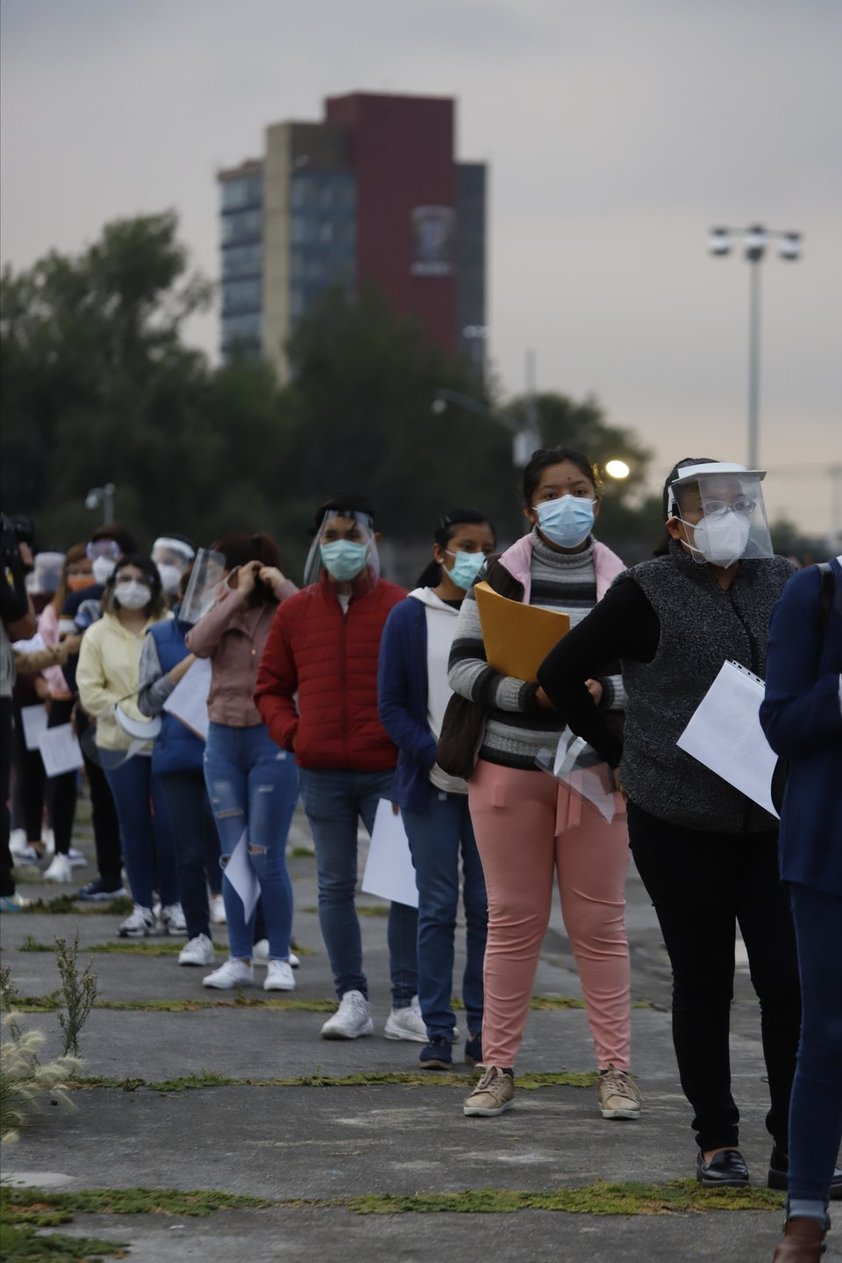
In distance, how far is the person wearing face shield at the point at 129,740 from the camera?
37.7 ft

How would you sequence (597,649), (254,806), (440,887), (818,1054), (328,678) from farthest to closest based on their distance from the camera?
(254,806)
(328,678)
(440,887)
(597,649)
(818,1054)

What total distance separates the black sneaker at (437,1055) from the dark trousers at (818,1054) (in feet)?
9.39

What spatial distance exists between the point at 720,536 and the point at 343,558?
2886 mm

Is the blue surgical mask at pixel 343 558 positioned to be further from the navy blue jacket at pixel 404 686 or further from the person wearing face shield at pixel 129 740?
the person wearing face shield at pixel 129 740

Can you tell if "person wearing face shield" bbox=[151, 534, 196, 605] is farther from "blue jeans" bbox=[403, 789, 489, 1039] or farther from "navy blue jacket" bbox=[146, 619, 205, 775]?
"blue jeans" bbox=[403, 789, 489, 1039]

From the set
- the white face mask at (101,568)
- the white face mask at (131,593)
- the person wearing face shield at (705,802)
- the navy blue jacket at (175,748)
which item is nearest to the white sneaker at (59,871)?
the white face mask at (101,568)

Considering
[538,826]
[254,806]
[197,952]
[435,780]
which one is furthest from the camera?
[197,952]

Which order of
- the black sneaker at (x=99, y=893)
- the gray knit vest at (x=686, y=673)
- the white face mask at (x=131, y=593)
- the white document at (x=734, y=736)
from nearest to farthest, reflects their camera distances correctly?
1. the white document at (x=734, y=736)
2. the gray knit vest at (x=686, y=673)
3. the white face mask at (x=131, y=593)
4. the black sneaker at (x=99, y=893)

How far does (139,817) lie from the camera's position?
11508 millimetres

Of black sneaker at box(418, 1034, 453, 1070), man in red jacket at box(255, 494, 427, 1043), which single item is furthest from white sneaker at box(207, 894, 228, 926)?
black sneaker at box(418, 1034, 453, 1070)

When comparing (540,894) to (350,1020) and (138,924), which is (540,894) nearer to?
(350,1020)

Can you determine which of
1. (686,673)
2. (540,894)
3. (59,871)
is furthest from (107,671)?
(686,673)

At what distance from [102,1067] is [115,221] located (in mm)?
72969

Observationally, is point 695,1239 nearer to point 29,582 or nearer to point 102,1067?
point 102,1067
